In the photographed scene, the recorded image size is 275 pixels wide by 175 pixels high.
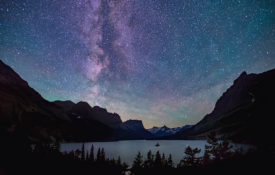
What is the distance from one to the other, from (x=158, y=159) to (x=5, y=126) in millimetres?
72911

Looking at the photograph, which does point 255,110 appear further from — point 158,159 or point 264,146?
point 158,159

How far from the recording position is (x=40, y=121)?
18475 centimetres

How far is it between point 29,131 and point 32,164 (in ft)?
522

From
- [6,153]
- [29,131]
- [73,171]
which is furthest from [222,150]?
[29,131]

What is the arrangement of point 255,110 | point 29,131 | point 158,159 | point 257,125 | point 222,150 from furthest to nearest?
1. point 29,131
2. point 158,159
3. point 222,150
4. point 255,110
5. point 257,125

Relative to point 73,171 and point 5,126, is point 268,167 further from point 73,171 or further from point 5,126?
point 5,126

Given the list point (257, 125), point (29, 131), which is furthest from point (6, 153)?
point (29, 131)

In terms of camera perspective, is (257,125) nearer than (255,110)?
Yes

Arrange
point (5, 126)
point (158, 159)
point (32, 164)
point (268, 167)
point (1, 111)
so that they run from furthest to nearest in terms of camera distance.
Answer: point (1, 111), point (5, 126), point (158, 159), point (32, 164), point (268, 167)

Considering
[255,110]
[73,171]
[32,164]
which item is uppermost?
[255,110]

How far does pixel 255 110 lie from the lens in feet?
53.8

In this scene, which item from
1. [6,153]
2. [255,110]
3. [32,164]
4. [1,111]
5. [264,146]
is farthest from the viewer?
[1,111]

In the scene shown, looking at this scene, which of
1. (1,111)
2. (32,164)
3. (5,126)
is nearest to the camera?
(32,164)

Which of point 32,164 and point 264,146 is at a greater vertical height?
point 264,146
